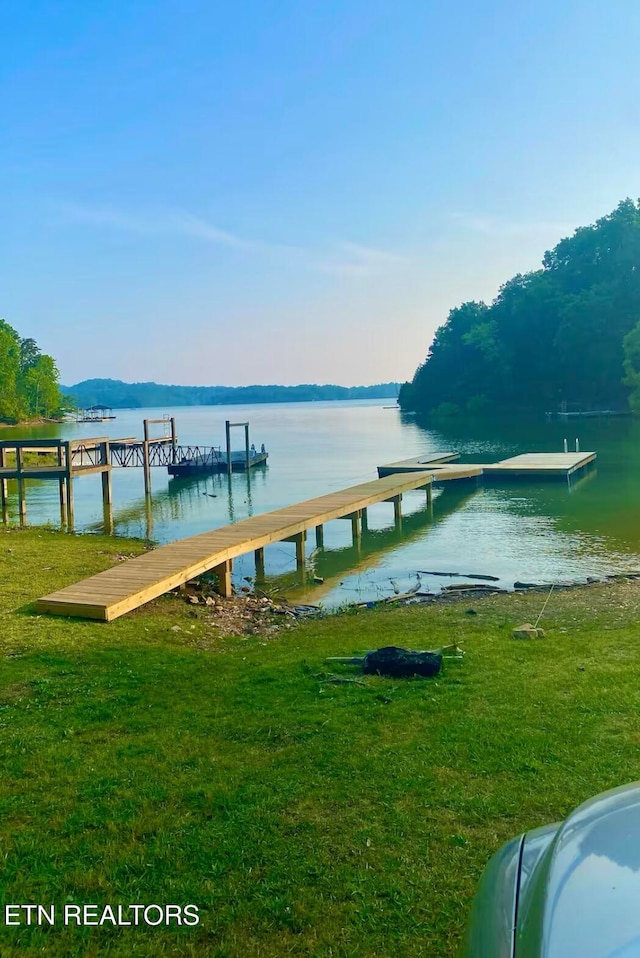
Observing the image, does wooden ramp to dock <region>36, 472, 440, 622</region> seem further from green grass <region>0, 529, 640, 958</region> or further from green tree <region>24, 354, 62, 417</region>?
green tree <region>24, 354, 62, 417</region>

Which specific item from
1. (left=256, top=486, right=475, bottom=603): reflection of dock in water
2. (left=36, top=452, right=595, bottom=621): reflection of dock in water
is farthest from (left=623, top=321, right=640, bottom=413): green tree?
(left=256, top=486, right=475, bottom=603): reflection of dock in water

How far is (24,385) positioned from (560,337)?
73878 millimetres

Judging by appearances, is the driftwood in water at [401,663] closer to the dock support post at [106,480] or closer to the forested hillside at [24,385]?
the dock support post at [106,480]

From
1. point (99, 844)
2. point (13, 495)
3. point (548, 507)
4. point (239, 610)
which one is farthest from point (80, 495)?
point (99, 844)

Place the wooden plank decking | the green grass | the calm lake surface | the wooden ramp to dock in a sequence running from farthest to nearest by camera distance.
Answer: the wooden plank decking → the calm lake surface → the wooden ramp to dock → the green grass

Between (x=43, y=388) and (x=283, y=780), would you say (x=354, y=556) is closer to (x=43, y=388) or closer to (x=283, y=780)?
(x=283, y=780)

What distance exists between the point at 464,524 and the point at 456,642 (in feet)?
46.2

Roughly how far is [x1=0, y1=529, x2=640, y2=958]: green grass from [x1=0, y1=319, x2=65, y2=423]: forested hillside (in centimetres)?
8875

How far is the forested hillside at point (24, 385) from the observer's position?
88000mm

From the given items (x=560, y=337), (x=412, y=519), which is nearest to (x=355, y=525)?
(x=412, y=519)

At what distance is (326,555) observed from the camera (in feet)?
59.0

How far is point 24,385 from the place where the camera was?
103 m

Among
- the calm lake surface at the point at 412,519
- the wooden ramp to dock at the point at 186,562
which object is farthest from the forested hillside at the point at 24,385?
the wooden ramp to dock at the point at 186,562

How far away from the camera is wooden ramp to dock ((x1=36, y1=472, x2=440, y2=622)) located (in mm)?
9141
